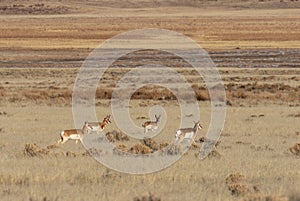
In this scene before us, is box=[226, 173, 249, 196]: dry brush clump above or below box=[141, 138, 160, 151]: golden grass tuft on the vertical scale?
above

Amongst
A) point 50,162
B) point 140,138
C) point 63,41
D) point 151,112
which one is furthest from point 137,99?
point 63,41

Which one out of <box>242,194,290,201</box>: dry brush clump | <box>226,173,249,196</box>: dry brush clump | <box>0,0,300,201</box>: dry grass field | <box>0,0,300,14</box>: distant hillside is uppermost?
<box>242,194,290,201</box>: dry brush clump

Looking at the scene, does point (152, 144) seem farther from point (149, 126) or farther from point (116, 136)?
point (149, 126)

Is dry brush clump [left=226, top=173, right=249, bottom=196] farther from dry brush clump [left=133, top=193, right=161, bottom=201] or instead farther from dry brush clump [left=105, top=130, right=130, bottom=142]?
dry brush clump [left=105, top=130, right=130, bottom=142]

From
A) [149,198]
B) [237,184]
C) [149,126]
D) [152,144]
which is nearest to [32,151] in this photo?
[152,144]

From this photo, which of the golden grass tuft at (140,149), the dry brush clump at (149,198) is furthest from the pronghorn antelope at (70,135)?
the dry brush clump at (149,198)

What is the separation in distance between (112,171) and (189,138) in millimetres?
4193

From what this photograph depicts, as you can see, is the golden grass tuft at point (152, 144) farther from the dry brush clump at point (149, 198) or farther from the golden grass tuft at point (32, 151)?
the dry brush clump at point (149, 198)

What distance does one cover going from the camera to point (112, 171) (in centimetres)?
1228

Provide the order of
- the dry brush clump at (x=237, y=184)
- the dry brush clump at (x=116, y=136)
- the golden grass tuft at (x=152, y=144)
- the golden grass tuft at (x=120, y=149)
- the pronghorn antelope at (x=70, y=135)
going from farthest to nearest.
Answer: the dry brush clump at (x=116, y=136)
the pronghorn antelope at (x=70, y=135)
the golden grass tuft at (x=152, y=144)
the golden grass tuft at (x=120, y=149)
the dry brush clump at (x=237, y=184)

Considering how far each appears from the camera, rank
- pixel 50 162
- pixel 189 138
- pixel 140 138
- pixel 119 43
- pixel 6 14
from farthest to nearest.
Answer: pixel 6 14 < pixel 119 43 < pixel 140 138 < pixel 189 138 < pixel 50 162

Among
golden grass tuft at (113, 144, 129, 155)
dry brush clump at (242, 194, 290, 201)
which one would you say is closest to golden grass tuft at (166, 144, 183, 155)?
golden grass tuft at (113, 144, 129, 155)

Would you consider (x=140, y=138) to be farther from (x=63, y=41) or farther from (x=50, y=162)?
(x=63, y=41)

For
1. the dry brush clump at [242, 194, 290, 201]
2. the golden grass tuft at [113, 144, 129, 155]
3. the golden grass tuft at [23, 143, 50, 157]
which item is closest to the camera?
the dry brush clump at [242, 194, 290, 201]
